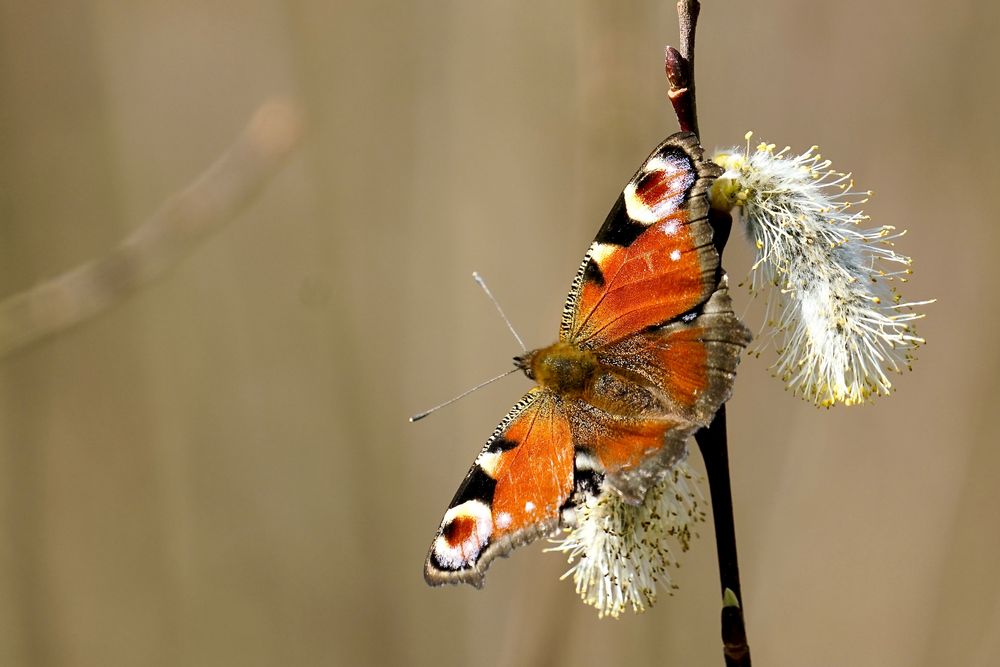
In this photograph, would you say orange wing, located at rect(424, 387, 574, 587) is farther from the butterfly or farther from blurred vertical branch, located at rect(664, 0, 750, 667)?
blurred vertical branch, located at rect(664, 0, 750, 667)

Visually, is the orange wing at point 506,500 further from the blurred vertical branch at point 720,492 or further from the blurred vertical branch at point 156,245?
the blurred vertical branch at point 156,245

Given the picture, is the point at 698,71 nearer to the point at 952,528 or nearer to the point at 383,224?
the point at 383,224

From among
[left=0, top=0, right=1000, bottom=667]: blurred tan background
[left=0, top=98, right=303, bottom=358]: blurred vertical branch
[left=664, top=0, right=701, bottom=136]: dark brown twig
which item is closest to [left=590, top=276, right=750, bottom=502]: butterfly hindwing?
[left=664, top=0, right=701, bottom=136]: dark brown twig

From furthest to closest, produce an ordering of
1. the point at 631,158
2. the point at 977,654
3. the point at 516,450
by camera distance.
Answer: the point at 977,654
the point at 631,158
the point at 516,450

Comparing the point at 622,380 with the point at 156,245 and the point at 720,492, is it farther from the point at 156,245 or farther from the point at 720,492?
the point at 156,245

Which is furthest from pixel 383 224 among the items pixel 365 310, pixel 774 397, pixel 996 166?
pixel 996 166

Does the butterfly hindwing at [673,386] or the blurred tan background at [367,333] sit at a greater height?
the blurred tan background at [367,333]

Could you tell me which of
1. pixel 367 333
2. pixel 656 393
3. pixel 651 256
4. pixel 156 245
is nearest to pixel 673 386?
pixel 656 393

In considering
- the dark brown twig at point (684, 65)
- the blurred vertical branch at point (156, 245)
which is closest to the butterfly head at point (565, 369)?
the dark brown twig at point (684, 65)
